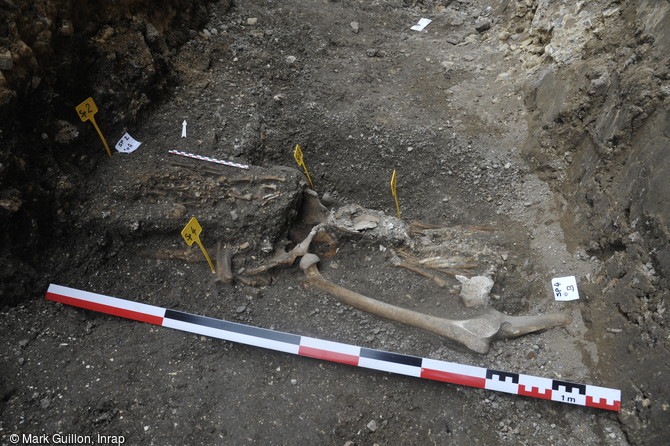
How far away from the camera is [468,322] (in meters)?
3.79

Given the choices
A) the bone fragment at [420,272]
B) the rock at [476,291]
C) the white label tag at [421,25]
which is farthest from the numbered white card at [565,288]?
the white label tag at [421,25]

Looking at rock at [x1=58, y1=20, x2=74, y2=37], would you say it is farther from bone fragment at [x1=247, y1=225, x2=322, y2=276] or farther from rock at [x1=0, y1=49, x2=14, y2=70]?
bone fragment at [x1=247, y1=225, x2=322, y2=276]

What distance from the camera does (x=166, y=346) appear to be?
12.6 feet

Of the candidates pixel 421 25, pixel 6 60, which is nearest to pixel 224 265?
pixel 6 60

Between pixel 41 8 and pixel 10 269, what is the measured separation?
2294 mm

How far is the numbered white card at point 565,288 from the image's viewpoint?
4020 millimetres

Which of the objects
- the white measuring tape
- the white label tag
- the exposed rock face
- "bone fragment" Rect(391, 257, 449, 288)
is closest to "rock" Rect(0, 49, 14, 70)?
A: the white measuring tape

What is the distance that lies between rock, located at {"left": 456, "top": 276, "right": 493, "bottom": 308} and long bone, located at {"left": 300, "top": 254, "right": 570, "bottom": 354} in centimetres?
11

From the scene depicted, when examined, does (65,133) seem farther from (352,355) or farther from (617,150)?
(617,150)

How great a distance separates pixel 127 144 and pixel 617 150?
183 inches

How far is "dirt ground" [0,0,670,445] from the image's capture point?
346 cm

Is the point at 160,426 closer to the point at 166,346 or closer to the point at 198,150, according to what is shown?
the point at 166,346

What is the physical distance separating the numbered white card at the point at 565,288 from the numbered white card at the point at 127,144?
4219 millimetres

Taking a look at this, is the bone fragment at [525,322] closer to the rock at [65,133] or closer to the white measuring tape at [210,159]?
the white measuring tape at [210,159]
